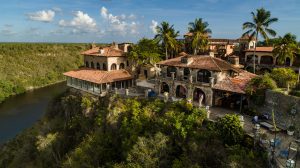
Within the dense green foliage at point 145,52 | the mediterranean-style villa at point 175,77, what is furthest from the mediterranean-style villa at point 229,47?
the dense green foliage at point 145,52

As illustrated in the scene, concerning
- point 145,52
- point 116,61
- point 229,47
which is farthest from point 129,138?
point 229,47

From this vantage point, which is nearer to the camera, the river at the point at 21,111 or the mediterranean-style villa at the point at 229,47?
the mediterranean-style villa at the point at 229,47

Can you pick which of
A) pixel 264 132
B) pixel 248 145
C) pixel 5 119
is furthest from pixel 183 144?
pixel 5 119

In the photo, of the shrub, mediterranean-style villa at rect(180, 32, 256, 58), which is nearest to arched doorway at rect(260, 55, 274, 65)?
mediterranean-style villa at rect(180, 32, 256, 58)

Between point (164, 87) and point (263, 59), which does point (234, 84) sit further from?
point (263, 59)

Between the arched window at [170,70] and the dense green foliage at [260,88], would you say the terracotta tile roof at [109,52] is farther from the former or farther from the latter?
the dense green foliage at [260,88]
